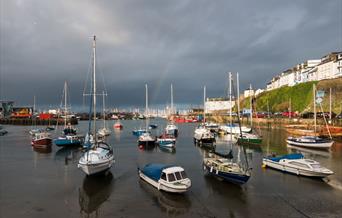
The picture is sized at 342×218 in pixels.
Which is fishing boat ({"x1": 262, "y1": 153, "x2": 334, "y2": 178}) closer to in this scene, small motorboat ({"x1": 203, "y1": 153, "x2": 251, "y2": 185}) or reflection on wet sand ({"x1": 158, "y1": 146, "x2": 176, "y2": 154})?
small motorboat ({"x1": 203, "y1": 153, "x2": 251, "y2": 185})

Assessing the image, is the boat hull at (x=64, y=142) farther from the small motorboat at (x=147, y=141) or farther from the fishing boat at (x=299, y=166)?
the fishing boat at (x=299, y=166)

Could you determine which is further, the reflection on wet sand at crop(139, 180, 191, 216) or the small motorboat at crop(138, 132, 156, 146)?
the small motorboat at crop(138, 132, 156, 146)

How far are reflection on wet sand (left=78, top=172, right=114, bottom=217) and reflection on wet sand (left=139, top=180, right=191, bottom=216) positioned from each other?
12.0 feet

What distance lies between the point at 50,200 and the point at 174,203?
9750 millimetres

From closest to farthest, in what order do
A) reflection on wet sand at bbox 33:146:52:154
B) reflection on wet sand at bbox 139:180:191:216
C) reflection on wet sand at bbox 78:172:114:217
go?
reflection on wet sand at bbox 139:180:191:216 < reflection on wet sand at bbox 78:172:114:217 < reflection on wet sand at bbox 33:146:52:154

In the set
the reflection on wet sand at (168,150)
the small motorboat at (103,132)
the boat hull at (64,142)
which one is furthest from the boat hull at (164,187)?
the small motorboat at (103,132)

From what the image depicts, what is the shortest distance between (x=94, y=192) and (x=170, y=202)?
7.14 metres

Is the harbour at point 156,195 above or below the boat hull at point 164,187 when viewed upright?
below

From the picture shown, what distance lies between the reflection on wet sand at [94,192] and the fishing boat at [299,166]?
1797 centimetres

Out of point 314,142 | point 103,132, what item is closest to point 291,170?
point 314,142

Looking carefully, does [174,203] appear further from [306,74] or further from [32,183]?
[306,74]

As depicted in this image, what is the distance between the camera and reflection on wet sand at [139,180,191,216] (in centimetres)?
1947

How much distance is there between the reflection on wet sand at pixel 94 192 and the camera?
66.8 feet

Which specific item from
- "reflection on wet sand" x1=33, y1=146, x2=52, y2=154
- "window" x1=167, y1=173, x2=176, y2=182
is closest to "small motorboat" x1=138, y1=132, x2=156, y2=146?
"reflection on wet sand" x1=33, y1=146, x2=52, y2=154
